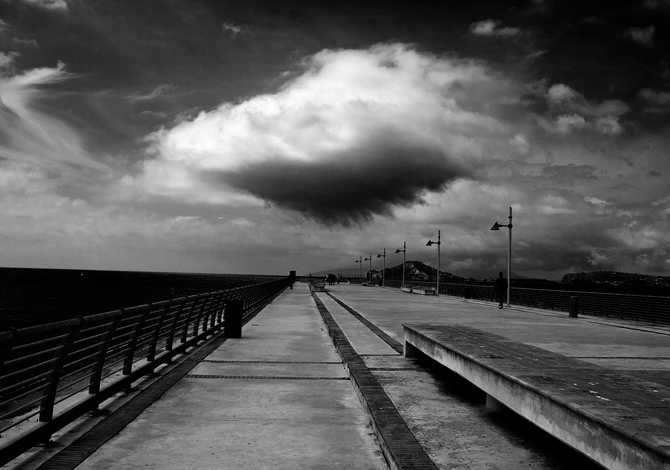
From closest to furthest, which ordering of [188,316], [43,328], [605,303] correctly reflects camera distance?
[43,328]
[188,316]
[605,303]

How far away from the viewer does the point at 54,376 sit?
5660mm

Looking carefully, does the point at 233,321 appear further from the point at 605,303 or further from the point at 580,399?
the point at 605,303

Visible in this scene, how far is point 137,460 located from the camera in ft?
16.6

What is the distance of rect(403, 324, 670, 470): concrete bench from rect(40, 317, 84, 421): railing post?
4416 millimetres

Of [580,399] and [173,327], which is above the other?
[580,399]

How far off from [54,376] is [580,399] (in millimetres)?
4825

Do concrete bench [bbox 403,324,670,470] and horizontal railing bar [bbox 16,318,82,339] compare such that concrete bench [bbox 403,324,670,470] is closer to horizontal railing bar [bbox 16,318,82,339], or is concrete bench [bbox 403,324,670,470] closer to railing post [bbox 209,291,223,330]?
horizontal railing bar [bbox 16,318,82,339]

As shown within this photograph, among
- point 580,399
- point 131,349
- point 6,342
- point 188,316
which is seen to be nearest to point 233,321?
point 188,316

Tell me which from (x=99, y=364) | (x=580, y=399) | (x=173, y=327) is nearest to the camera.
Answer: (x=580, y=399)

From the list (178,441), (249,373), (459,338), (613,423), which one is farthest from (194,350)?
(613,423)

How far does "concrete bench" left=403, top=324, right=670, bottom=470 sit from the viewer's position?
3.62 m

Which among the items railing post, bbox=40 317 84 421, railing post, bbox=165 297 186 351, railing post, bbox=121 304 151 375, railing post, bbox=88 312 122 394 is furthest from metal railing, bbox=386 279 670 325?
railing post, bbox=40 317 84 421

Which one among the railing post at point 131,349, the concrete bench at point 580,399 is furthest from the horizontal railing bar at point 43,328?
the concrete bench at point 580,399

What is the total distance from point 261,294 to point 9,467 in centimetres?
2723
